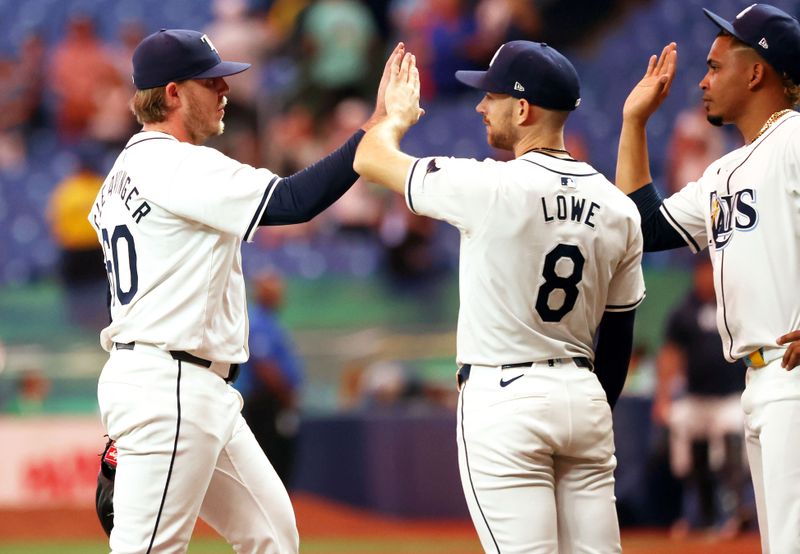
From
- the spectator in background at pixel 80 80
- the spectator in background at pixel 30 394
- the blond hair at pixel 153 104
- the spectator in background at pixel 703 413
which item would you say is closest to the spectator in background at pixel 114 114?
the spectator in background at pixel 80 80

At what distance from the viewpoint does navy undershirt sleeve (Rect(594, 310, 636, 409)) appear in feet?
11.3

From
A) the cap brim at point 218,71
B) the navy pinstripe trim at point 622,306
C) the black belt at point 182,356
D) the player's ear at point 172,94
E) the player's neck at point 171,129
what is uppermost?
the cap brim at point 218,71

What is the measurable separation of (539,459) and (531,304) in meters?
0.44

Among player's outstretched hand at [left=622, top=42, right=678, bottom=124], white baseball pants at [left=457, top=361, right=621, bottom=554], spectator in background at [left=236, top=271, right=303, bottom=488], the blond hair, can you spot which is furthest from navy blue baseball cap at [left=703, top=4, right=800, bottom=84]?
spectator in background at [left=236, top=271, right=303, bottom=488]

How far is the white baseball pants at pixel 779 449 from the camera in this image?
3145mm

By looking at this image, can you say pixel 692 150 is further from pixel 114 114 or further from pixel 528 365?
pixel 528 365

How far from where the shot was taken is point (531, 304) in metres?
3.16

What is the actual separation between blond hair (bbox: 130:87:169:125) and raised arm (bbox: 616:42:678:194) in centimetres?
153

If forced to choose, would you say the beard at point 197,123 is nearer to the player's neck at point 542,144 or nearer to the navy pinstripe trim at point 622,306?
the player's neck at point 542,144

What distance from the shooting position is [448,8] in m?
10.6

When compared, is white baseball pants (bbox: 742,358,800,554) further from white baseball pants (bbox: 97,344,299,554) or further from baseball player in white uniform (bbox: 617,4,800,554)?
white baseball pants (bbox: 97,344,299,554)

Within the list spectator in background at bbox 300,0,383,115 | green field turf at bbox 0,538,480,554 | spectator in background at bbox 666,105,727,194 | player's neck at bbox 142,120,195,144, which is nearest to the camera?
player's neck at bbox 142,120,195,144

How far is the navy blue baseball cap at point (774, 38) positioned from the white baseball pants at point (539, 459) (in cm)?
116

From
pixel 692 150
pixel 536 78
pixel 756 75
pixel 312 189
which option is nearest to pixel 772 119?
pixel 756 75
